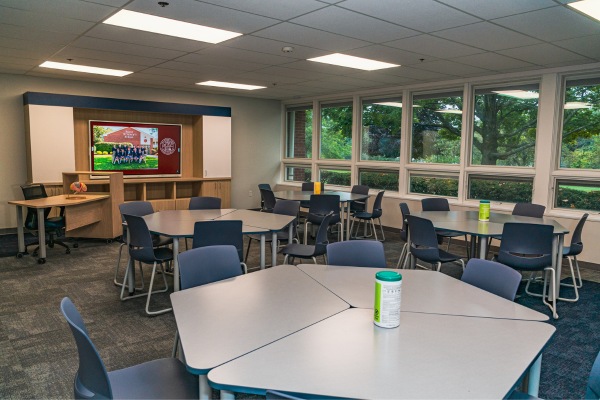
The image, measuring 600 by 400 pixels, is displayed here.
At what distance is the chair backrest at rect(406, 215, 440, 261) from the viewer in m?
4.24

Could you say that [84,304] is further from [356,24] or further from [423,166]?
[423,166]

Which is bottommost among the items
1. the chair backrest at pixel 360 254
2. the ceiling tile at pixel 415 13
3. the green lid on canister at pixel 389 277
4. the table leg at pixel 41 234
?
the table leg at pixel 41 234

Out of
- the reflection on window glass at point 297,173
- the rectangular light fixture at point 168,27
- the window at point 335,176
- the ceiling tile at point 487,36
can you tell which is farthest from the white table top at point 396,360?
the reflection on window glass at point 297,173

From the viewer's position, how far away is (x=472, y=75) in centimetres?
671

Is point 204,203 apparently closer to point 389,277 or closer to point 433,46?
point 433,46

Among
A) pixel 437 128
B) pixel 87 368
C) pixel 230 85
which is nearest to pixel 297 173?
pixel 230 85

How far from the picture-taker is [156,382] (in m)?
1.89

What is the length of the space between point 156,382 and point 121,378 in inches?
6.7

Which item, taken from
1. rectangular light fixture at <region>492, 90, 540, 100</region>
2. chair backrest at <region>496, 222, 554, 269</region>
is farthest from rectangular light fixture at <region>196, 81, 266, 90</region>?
chair backrest at <region>496, 222, 554, 269</region>

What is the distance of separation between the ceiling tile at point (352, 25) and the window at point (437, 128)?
3245 millimetres

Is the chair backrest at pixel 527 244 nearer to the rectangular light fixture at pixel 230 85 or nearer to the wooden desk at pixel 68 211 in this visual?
the wooden desk at pixel 68 211

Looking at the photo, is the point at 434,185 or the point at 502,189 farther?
the point at 434,185

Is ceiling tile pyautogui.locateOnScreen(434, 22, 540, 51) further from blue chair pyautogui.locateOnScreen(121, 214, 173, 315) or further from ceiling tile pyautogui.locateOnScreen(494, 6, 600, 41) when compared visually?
blue chair pyautogui.locateOnScreen(121, 214, 173, 315)

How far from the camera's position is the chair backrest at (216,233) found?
3.77m
